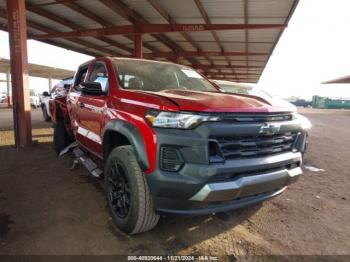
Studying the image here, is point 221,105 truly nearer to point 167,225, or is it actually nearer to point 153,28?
point 167,225

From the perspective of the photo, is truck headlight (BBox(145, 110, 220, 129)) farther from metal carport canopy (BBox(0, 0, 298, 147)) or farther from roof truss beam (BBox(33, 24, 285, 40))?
roof truss beam (BBox(33, 24, 285, 40))

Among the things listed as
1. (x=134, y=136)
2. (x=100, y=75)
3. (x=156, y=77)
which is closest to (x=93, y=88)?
(x=100, y=75)

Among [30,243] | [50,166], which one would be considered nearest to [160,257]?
[30,243]

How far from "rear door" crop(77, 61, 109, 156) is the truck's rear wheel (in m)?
0.75

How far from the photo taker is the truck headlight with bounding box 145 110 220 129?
101 inches

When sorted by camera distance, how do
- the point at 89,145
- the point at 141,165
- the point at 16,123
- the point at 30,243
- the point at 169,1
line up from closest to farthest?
1. the point at 141,165
2. the point at 30,243
3. the point at 89,145
4. the point at 16,123
5. the point at 169,1

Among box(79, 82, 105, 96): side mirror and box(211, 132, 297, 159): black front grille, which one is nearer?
box(211, 132, 297, 159): black front grille

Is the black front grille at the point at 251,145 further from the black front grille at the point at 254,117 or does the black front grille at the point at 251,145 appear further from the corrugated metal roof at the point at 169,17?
the corrugated metal roof at the point at 169,17

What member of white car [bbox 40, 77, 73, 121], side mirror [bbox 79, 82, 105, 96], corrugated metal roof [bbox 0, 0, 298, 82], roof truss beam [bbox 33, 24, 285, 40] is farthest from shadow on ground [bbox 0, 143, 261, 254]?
roof truss beam [bbox 33, 24, 285, 40]

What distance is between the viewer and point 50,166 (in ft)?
18.1

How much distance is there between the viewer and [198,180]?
2.46 m

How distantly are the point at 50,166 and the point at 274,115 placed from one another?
425 centimetres

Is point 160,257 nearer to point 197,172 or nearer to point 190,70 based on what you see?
point 197,172

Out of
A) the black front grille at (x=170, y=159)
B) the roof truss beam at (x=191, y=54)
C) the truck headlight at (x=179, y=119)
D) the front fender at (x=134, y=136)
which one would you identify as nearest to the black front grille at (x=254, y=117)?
the truck headlight at (x=179, y=119)
